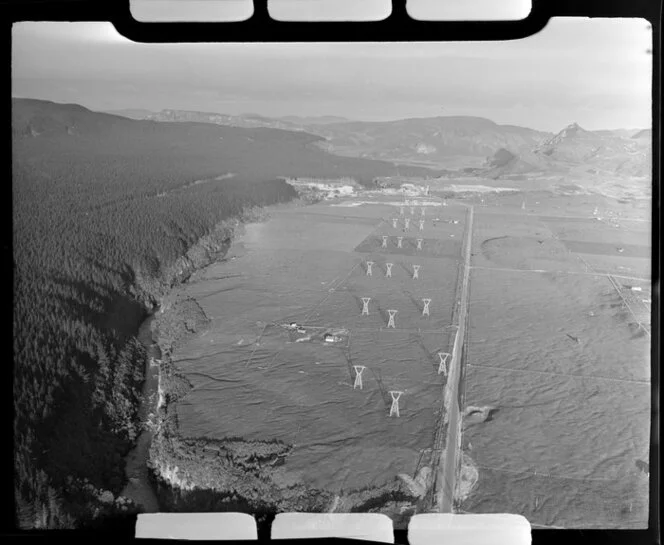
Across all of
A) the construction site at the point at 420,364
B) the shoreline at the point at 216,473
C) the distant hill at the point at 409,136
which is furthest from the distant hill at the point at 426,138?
the shoreline at the point at 216,473

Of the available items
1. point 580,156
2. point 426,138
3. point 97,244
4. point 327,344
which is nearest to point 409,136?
point 426,138

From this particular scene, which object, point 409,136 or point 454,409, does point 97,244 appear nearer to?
point 409,136

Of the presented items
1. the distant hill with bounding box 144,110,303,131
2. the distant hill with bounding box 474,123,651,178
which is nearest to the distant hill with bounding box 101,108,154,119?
the distant hill with bounding box 144,110,303,131

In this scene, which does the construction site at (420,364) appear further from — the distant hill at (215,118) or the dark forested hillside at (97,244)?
the distant hill at (215,118)

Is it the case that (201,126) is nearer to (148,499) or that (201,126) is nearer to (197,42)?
(197,42)

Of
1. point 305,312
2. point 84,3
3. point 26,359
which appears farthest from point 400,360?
point 84,3

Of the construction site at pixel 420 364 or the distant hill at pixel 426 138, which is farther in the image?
the distant hill at pixel 426 138

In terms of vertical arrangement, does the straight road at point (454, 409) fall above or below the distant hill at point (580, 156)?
below
